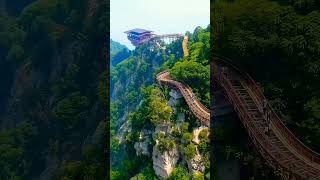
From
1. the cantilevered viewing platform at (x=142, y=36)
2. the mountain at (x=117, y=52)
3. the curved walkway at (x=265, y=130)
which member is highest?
the cantilevered viewing platform at (x=142, y=36)

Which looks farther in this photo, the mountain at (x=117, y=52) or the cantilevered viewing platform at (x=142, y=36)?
the mountain at (x=117, y=52)

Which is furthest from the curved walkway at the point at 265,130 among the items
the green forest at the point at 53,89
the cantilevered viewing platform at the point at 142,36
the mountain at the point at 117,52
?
the green forest at the point at 53,89

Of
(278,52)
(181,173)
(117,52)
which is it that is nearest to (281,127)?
(278,52)

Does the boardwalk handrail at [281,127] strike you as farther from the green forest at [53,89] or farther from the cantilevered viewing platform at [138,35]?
the green forest at [53,89]

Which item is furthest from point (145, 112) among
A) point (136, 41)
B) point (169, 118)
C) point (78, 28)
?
point (78, 28)

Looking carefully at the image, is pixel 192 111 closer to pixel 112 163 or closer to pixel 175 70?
pixel 175 70

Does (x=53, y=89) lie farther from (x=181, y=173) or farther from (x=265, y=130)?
(x=265, y=130)

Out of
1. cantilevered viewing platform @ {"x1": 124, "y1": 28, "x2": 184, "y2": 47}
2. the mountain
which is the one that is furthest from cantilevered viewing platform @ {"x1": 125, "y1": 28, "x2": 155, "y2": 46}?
the mountain

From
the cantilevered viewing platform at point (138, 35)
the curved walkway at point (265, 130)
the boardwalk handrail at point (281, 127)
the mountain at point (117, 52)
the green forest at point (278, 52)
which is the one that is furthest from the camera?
the mountain at point (117, 52)
